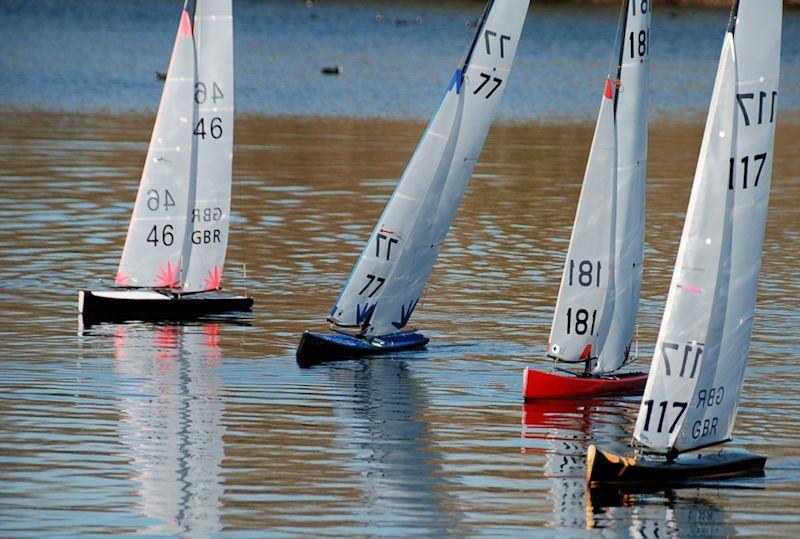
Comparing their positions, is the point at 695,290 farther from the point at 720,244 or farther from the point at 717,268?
the point at 720,244

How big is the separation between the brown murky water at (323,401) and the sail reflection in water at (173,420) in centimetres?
6

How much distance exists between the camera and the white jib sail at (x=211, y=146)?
39.4m

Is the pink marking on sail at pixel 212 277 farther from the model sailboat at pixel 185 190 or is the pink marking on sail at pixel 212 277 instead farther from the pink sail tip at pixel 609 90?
the pink sail tip at pixel 609 90

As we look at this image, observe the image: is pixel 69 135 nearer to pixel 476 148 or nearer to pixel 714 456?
pixel 476 148

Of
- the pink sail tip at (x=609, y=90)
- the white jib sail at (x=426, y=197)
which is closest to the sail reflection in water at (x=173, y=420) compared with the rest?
the white jib sail at (x=426, y=197)

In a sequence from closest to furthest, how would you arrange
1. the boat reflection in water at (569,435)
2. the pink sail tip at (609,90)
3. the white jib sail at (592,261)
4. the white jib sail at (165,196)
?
the boat reflection in water at (569,435) → the pink sail tip at (609,90) → the white jib sail at (592,261) → the white jib sail at (165,196)

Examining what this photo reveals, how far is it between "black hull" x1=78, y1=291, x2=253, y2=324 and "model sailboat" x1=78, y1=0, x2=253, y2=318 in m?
0.02

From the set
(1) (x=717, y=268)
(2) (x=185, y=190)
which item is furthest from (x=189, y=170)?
(1) (x=717, y=268)

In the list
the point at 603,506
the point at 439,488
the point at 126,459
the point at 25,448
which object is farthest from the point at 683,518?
the point at 25,448

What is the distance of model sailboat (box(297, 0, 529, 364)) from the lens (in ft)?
116

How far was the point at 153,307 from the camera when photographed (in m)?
40.1

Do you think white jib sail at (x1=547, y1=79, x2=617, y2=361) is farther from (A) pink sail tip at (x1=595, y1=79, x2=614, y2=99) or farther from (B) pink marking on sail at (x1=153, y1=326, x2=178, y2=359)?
(B) pink marking on sail at (x1=153, y1=326, x2=178, y2=359)

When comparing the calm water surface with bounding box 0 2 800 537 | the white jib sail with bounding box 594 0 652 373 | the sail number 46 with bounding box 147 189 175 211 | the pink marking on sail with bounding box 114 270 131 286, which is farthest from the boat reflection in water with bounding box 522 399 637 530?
the pink marking on sail with bounding box 114 270 131 286

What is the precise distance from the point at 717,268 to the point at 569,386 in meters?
7.38
